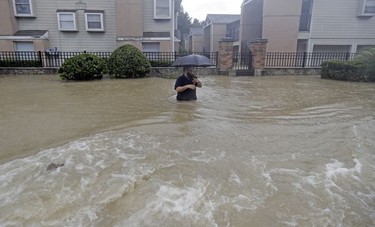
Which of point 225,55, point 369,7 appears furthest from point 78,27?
point 369,7

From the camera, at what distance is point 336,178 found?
11.8 feet

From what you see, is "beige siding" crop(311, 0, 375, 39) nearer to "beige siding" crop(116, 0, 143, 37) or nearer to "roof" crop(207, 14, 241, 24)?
"beige siding" crop(116, 0, 143, 37)

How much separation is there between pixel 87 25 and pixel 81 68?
6237 mm

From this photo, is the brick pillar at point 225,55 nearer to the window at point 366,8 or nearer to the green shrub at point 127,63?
the green shrub at point 127,63

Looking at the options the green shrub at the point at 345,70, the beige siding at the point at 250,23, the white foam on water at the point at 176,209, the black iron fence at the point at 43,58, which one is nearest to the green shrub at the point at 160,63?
the black iron fence at the point at 43,58

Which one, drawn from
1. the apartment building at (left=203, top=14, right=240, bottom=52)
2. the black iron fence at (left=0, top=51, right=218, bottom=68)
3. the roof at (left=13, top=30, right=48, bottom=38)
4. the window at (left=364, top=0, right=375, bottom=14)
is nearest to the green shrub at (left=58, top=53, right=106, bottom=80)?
the black iron fence at (left=0, top=51, right=218, bottom=68)

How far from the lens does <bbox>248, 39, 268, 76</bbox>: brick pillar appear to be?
15055 millimetres

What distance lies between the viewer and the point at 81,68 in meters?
12.2

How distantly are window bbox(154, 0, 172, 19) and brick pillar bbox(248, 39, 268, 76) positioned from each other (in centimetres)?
571

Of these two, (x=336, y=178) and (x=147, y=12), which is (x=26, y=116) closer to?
(x=336, y=178)

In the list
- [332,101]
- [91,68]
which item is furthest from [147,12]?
[332,101]

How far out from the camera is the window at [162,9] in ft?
56.7

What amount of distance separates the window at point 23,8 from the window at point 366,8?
2092 centimetres

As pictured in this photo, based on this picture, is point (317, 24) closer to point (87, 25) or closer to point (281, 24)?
point (281, 24)
